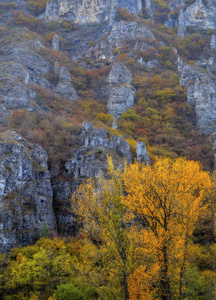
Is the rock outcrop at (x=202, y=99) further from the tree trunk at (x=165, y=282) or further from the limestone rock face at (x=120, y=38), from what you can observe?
the tree trunk at (x=165, y=282)

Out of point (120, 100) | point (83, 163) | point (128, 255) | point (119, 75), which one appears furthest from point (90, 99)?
point (128, 255)

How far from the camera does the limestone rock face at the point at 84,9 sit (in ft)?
266

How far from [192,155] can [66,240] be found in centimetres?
2724

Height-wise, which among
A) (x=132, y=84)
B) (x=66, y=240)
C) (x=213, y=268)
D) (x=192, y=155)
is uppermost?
(x=132, y=84)

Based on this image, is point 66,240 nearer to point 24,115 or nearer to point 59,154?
point 59,154

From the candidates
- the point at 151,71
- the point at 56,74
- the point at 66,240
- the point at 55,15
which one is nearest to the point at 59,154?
the point at 66,240

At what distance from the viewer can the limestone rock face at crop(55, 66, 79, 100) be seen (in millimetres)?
49819

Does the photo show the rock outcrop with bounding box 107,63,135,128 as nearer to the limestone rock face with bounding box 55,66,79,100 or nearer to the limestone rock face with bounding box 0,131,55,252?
the limestone rock face with bounding box 55,66,79,100

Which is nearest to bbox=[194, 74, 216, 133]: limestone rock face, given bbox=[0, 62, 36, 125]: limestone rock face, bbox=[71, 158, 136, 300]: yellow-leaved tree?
bbox=[0, 62, 36, 125]: limestone rock face

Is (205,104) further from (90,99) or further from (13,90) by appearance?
(13,90)

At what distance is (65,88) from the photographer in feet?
167

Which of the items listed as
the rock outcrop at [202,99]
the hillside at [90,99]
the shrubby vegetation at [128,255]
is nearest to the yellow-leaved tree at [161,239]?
the shrubby vegetation at [128,255]

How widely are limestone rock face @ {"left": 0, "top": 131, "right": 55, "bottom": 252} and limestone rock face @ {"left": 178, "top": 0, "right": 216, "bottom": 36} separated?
79.2 metres

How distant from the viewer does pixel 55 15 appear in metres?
83.9
